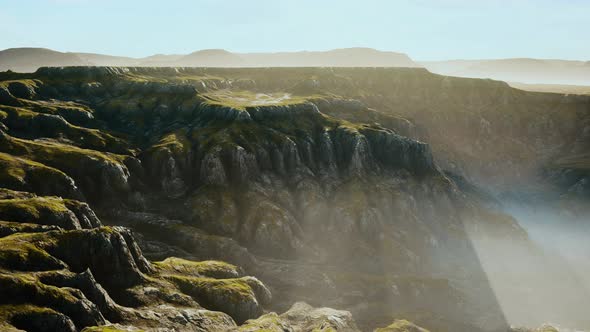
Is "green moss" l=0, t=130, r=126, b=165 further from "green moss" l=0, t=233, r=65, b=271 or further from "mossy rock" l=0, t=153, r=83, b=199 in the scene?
"green moss" l=0, t=233, r=65, b=271

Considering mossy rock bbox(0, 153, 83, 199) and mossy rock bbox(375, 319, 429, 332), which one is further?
mossy rock bbox(0, 153, 83, 199)

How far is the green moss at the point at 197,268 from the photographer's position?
139875mm

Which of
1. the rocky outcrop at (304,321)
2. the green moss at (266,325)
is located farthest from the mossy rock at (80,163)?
the rocky outcrop at (304,321)

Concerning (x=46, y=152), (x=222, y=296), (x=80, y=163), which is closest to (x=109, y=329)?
(x=222, y=296)

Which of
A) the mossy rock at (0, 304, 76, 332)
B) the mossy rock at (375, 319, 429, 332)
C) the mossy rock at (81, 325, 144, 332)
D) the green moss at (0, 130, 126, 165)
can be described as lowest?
the mossy rock at (375, 319, 429, 332)

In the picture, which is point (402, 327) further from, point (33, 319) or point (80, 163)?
point (80, 163)

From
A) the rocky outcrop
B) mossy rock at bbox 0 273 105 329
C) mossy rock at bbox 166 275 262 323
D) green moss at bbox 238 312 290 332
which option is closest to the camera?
mossy rock at bbox 0 273 105 329

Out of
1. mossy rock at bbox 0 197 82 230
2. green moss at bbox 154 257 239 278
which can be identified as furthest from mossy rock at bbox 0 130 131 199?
green moss at bbox 154 257 239 278

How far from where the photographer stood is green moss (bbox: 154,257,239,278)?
139875mm

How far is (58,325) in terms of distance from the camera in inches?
3472

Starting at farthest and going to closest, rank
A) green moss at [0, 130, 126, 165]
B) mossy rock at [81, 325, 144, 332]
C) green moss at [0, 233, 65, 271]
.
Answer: green moss at [0, 130, 126, 165] < green moss at [0, 233, 65, 271] < mossy rock at [81, 325, 144, 332]

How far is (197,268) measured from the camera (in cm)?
14675

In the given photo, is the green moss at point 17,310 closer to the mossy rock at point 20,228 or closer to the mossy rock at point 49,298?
the mossy rock at point 49,298

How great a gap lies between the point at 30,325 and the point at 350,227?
134m
